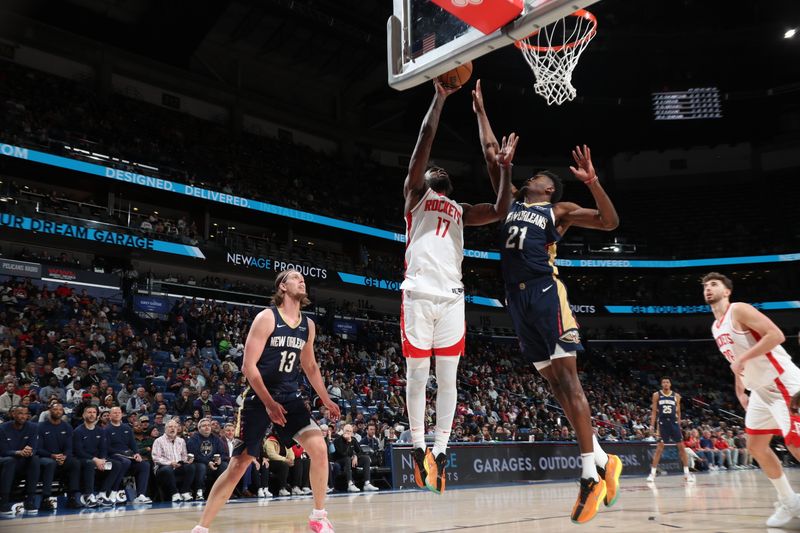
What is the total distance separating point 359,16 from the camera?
2528 centimetres

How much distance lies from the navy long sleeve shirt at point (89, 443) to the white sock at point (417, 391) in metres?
6.63

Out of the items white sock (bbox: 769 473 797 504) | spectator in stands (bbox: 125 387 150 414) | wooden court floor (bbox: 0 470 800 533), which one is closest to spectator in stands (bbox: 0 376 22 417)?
spectator in stands (bbox: 125 387 150 414)

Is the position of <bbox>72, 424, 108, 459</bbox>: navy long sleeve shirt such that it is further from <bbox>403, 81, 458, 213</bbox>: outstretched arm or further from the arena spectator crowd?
Result: <bbox>403, 81, 458, 213</bbox>: outstretched arm

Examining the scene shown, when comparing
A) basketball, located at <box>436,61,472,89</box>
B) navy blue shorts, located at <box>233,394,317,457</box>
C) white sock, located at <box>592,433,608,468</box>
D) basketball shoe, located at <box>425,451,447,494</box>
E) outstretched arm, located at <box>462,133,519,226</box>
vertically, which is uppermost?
basketball, located at <box>436,61,472,89</box>

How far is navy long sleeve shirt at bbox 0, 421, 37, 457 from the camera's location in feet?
28.5

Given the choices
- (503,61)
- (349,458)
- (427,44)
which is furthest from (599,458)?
(503,61)

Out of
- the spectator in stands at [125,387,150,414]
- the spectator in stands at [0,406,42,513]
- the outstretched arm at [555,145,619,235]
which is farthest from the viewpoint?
the spectator in stands at [125,387,150,414]

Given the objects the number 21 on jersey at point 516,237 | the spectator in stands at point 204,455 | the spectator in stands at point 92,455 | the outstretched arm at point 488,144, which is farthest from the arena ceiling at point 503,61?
the number 21 on jersey at point 516,237

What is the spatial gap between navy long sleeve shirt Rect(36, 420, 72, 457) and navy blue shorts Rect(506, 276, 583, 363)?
24.3 feet

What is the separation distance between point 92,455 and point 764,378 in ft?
28.6

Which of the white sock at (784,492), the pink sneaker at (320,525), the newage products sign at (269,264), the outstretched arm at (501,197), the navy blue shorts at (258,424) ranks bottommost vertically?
the pink sneaker at (320,525)

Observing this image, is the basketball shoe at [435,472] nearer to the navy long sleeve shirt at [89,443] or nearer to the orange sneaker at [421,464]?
the orange sneaker at [421,464]

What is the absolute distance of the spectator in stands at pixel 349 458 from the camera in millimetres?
12102

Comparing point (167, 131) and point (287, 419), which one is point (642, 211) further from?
point (287, 419)
